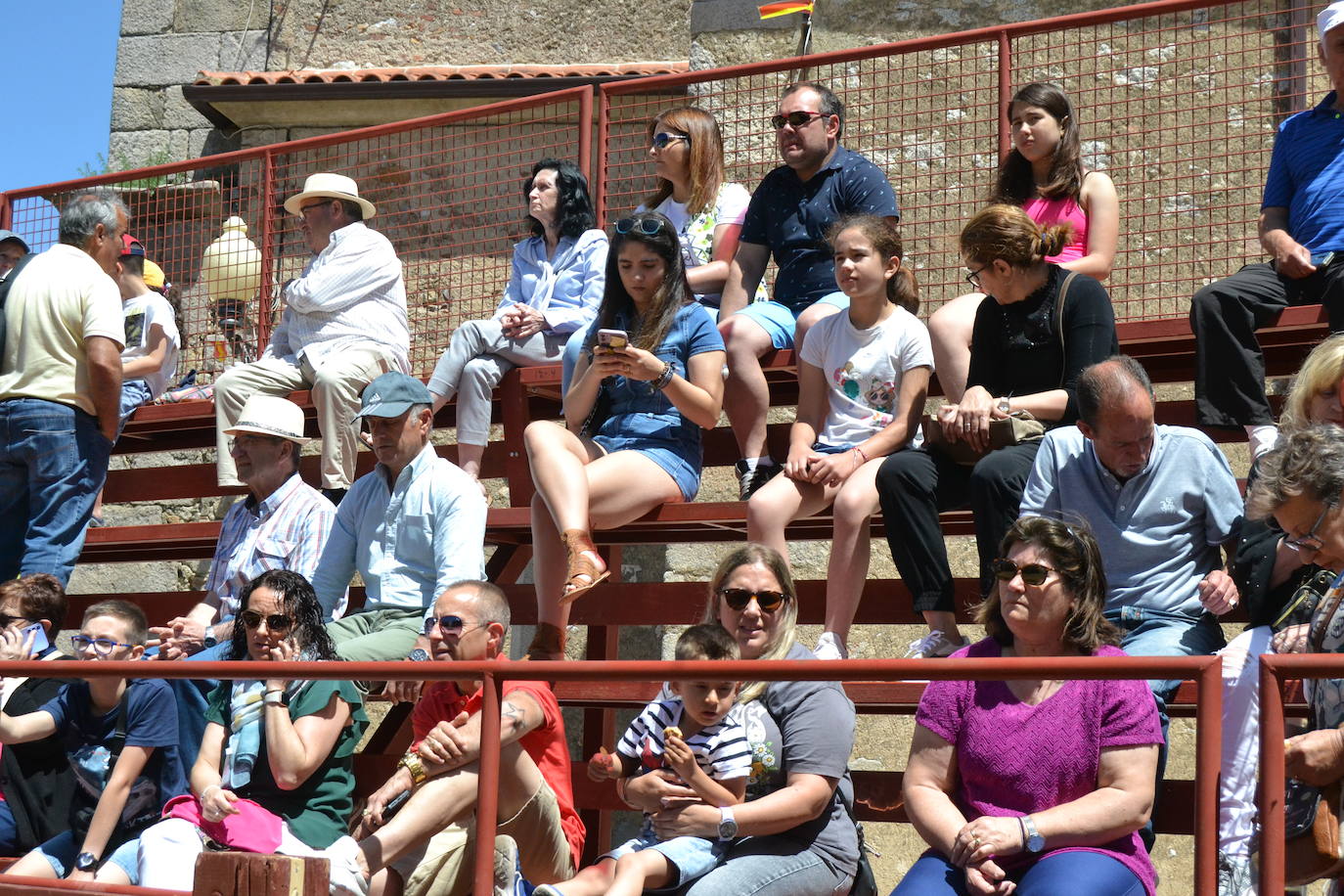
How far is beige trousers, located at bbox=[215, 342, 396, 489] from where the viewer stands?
20.9ft

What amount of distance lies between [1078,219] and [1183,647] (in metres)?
1.91

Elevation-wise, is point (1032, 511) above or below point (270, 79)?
below

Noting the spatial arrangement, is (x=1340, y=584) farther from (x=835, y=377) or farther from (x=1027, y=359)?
(x=835, y=377)

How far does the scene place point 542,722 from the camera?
401 centimetres

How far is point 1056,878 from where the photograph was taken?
317cm

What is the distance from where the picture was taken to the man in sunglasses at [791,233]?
5.81m

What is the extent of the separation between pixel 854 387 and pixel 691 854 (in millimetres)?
2116

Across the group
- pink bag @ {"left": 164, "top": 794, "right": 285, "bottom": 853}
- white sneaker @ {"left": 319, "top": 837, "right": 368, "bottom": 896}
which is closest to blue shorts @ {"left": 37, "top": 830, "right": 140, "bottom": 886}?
pink bag @ {"left": 164, "top": 794, "right": 285, "bottom": 853}

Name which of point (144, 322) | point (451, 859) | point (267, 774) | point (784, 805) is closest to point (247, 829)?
point (267, 774)

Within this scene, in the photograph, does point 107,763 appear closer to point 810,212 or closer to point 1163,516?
point 1163,516

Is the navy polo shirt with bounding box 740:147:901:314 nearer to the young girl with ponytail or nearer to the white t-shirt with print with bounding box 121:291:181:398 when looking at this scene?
the young girl with ponytail

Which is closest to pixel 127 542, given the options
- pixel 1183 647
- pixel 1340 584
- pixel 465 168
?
pixel 465 168

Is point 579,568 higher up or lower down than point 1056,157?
lower down

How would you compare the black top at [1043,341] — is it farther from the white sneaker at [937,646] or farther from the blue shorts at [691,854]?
the blue shorts at [691,854]
